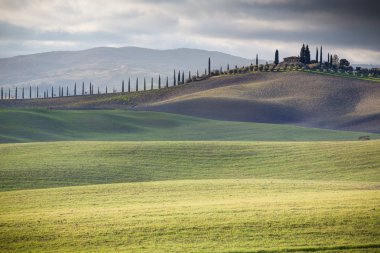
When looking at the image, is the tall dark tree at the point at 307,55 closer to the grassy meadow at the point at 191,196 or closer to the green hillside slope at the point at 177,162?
the grassy meadow at the point at 191,196

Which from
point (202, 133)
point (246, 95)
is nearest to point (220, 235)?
point (202, 133)

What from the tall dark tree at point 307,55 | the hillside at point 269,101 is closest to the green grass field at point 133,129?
the hillside at point 269,101

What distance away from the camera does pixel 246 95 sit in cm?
11181

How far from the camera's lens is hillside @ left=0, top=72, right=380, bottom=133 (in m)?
95.1

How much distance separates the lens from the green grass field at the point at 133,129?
69.6 metres

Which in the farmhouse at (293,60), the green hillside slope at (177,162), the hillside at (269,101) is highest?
the farmhouse at (293,60)

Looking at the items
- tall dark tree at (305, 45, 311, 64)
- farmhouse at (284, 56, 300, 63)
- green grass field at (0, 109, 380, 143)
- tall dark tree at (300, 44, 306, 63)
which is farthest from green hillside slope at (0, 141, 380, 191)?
farmhouse at (284, 56, 300, 63)

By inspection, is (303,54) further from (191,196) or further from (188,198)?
(188,198)

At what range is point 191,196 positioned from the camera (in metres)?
31.6

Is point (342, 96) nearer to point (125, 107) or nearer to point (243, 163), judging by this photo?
point (125, 107)

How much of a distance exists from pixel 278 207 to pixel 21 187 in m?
17.5

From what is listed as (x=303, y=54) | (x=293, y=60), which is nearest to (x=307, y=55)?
(x=303, y=54)

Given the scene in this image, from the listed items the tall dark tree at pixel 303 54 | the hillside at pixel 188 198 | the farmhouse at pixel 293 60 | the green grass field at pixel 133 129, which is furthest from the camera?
the farmhouse at pixel 293 60

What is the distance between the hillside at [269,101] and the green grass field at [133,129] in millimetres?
13157
